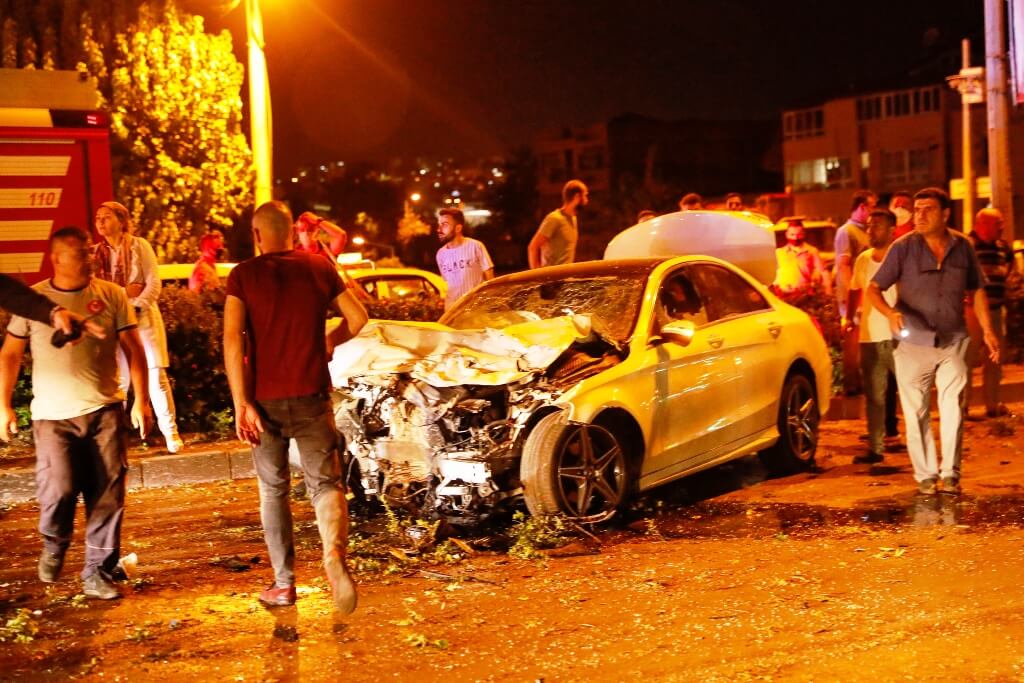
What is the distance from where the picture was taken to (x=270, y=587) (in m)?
5.77

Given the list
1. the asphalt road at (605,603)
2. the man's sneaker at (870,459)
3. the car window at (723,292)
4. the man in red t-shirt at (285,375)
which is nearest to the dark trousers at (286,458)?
the man in red t-shirt at (285,375)

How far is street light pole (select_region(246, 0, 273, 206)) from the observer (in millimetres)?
14641

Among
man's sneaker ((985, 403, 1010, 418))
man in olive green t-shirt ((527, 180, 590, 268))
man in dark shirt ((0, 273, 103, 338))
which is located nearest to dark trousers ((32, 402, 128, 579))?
man in dark shirt ((0, 273, 103, 338))

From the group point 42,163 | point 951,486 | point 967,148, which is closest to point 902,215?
point 951,486

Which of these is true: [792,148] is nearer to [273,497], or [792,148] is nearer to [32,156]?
[32,156]

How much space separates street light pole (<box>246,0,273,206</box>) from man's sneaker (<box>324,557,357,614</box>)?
9.82 m

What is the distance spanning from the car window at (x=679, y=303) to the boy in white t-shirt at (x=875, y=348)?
1569 mm

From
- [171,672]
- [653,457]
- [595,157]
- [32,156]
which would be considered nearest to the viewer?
[171,672]

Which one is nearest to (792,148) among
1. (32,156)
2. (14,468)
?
(32,156)

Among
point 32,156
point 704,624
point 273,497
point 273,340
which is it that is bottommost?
point 704,624

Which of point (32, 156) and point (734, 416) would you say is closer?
point (734, 416)

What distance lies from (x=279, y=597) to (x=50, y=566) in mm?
1252

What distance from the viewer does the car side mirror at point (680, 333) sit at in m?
7.33

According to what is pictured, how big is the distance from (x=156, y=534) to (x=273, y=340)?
2541mm
